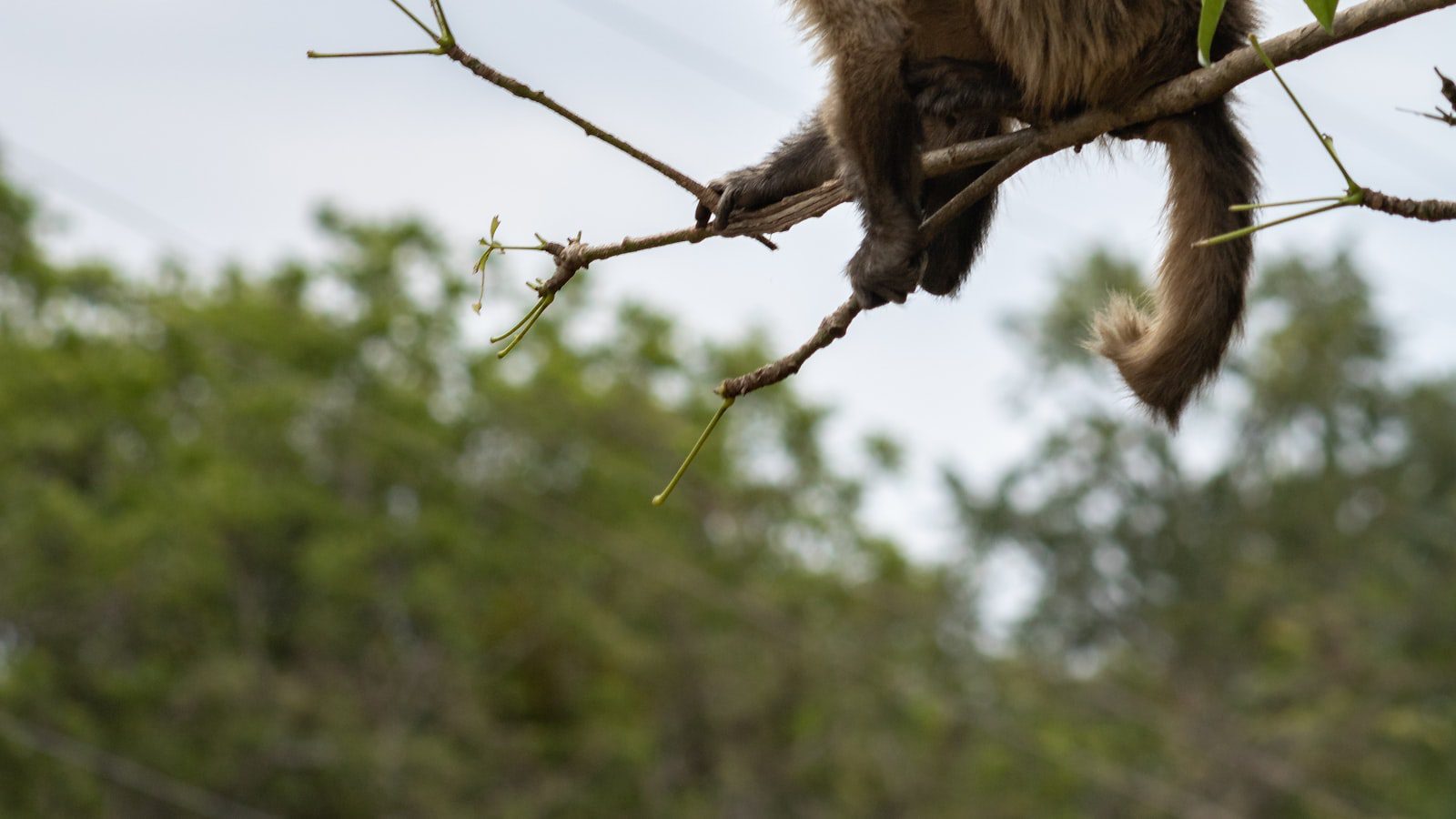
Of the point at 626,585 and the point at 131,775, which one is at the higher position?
the point at 626,585

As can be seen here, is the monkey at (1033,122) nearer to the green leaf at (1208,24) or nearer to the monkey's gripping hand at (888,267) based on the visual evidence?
the monkey's gripping hand at (888,267)

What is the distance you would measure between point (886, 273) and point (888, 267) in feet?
0.04

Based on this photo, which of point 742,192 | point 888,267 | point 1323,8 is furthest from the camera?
point 742,192

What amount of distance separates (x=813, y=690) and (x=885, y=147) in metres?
27.1

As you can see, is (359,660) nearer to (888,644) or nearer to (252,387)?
(252,387)

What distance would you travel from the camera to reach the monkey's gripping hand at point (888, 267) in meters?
3.17

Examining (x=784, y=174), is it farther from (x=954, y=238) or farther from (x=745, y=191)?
(x=954, y=238)

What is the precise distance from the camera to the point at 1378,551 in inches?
1145

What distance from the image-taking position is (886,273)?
3172mm

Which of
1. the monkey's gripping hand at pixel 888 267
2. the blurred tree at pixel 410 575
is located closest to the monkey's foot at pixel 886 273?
the monkey's gripping hand at pixel 888 267

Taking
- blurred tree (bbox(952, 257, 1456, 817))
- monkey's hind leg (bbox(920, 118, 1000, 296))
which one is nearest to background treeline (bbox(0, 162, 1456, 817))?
blurred tree (bbox(952, 257, 1456, 817))

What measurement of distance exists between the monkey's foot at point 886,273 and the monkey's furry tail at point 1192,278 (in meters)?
0.51

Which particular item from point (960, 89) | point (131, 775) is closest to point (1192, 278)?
point (960, 89)

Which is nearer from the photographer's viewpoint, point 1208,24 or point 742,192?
point 1208,24
